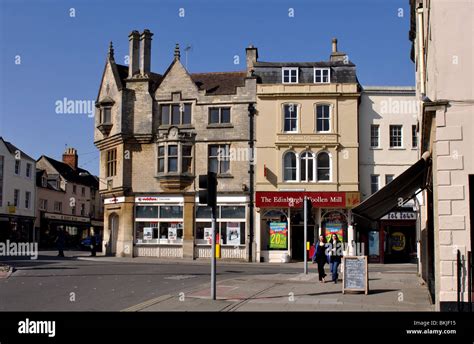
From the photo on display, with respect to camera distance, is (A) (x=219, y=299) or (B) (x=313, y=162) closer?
(A) (x=219, y=299)

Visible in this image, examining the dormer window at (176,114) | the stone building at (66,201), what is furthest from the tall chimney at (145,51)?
the stone building at (66,201)

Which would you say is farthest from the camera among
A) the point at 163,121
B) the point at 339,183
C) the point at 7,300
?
the point at 163,121

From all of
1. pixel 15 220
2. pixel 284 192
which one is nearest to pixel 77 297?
pixel 284 192

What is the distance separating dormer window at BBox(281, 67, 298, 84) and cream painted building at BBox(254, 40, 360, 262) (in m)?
0.67

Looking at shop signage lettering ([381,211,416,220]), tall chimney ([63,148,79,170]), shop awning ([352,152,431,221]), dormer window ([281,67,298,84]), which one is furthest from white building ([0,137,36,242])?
shop awning ([352,152,431,221])

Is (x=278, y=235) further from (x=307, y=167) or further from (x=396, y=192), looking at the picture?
(x=396, y=192)

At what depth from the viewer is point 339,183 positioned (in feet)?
118

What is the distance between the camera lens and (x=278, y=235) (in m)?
36.2

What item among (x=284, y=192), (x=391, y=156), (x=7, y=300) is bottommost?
(x=7, y=300)

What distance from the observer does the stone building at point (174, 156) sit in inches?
1451

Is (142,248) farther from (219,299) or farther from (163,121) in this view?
(219,299)

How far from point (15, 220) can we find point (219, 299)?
140 feet

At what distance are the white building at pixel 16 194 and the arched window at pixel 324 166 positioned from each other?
28.9 m
